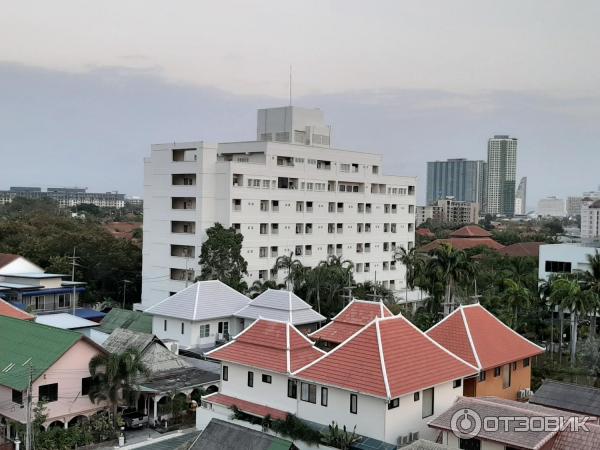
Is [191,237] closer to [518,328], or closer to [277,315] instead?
[277,315]

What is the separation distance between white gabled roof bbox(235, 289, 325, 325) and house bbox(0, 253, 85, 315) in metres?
15.2

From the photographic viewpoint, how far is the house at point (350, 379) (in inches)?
880

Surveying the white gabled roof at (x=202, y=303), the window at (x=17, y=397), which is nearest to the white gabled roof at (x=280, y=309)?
the white gabled roof at (x=202, y=303)

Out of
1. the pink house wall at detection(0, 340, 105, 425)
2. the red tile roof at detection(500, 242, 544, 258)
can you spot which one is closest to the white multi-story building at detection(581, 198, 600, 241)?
the red tile roof at detection(500, 242, 544, 258)

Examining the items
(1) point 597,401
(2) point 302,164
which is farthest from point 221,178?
(1) point 597,401

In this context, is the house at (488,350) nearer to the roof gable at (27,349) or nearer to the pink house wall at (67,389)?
the pink house wall at (67,389)

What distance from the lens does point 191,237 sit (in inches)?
2060

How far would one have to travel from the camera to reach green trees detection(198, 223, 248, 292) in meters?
48.8

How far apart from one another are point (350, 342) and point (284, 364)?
278 centimetres

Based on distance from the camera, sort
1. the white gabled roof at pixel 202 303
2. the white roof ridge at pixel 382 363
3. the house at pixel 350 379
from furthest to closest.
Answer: the white gabled roof at pixel 202 303 → the house at pixel 350 379 → the white roof ridge at pixel 382 363

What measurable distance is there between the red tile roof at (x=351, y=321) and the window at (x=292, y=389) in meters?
7.02

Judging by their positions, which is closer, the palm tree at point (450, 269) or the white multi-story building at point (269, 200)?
the palm tree at point (450, 269)

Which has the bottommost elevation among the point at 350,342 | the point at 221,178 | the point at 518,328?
the point at 518,328

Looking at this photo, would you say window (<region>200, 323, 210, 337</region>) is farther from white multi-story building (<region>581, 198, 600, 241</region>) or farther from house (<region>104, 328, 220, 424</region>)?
white multi-story building (<region>581, 198, 600, 241</region>)
